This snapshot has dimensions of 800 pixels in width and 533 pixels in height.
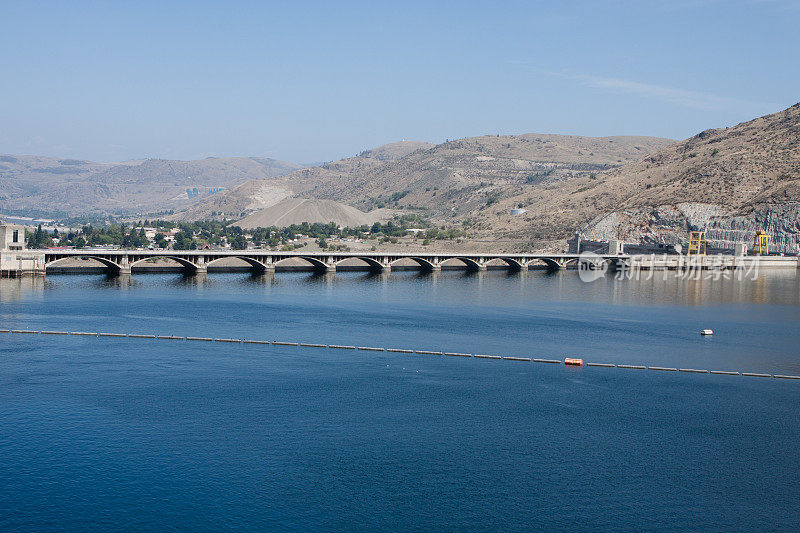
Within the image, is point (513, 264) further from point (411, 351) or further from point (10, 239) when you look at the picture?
point (411, 351)

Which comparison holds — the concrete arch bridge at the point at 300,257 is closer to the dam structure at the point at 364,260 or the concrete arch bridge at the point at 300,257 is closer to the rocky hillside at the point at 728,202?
the dam structure at the point at 364,260

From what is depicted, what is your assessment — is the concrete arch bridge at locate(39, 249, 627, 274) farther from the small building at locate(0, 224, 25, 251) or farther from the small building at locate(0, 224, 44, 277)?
the small building at locate(0, 224, 25, 251)

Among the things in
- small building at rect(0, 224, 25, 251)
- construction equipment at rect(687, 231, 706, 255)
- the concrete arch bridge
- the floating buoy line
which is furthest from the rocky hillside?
the floating buoy line

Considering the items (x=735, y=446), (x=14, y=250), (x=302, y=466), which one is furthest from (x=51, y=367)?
(x=14, y=250)

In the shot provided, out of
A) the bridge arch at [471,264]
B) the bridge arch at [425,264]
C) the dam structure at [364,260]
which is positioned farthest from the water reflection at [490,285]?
the bridge arch at [471,264]

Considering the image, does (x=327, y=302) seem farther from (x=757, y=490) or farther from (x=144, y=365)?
(x=757, y=490)

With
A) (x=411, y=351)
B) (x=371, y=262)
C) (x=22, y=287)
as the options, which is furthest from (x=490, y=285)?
(x=22, y=287)
